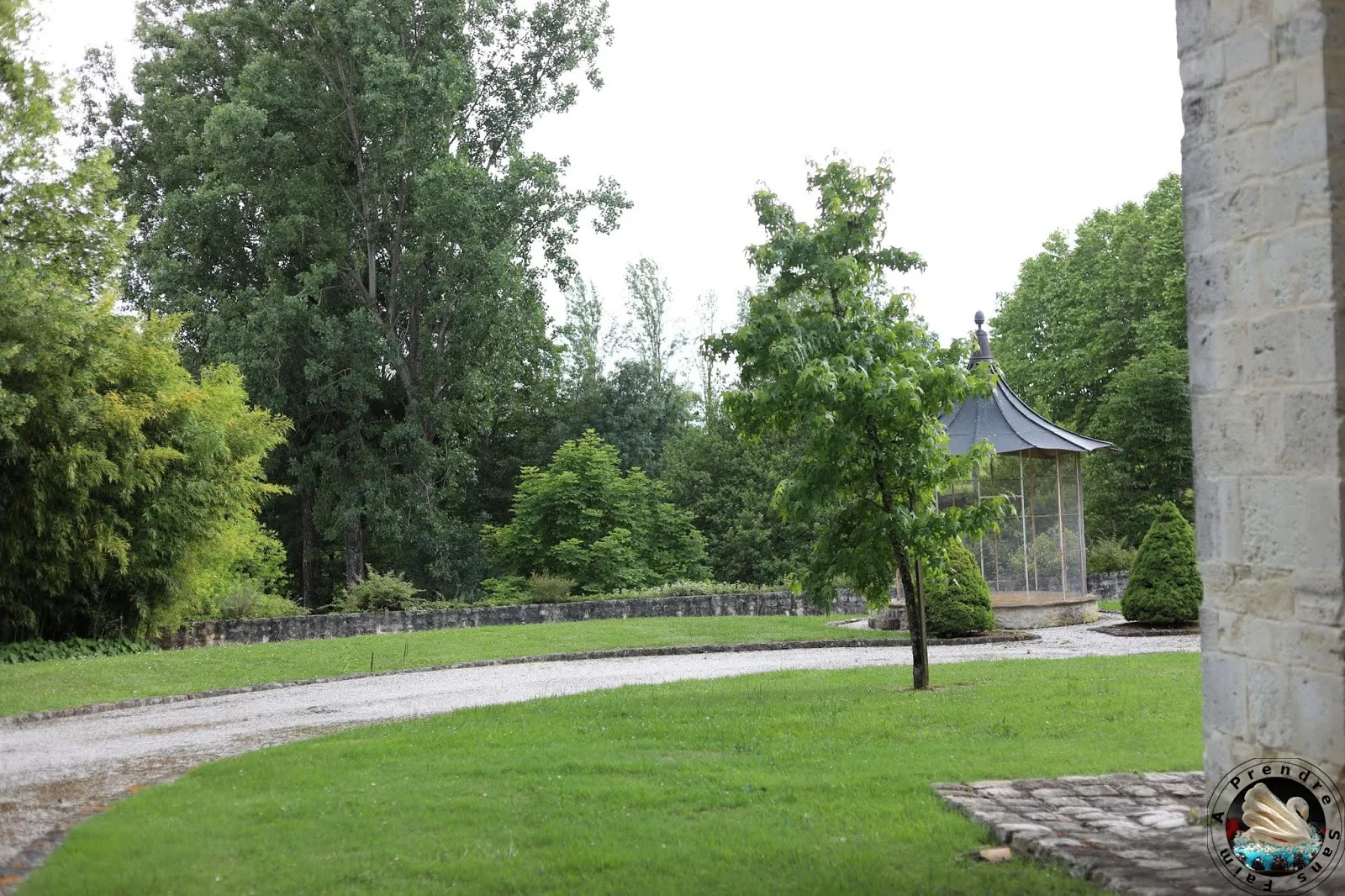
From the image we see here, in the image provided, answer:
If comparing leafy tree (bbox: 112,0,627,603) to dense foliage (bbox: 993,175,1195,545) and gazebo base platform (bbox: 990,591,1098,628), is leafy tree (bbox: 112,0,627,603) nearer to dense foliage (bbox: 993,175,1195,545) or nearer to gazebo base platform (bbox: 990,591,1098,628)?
gazebo base platform (bbox: 990,591,1098,628)

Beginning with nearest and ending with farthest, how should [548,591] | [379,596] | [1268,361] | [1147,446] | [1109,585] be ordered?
[1268,361] < [379,596] < [548,591] < [1109,585] < [1147,446]

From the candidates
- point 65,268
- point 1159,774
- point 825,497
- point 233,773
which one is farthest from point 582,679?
point 65,268

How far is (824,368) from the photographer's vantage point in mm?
11797

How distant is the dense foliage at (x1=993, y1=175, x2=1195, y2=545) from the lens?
33.1 meters

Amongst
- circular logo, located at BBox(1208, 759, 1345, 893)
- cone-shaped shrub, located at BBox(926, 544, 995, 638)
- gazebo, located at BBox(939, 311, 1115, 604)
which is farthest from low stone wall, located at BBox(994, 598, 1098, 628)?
circular logo, located at BBox(1208, 759, 1345, 893)

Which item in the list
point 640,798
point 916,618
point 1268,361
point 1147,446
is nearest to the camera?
point 1268,361

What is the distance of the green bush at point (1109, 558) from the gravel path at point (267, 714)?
26.1ft

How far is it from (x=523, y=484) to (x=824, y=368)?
22.6 meters

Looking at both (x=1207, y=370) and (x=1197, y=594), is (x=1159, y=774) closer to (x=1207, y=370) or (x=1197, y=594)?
(x=1207, y=370)

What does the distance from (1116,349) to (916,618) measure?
90.6ft

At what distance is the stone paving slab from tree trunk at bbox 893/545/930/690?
5.42 metres

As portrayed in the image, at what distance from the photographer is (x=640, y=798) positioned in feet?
24.0

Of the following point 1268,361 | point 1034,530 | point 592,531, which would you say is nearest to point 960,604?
point 1034,530

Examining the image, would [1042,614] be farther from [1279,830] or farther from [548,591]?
[1279,830]
